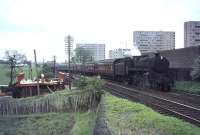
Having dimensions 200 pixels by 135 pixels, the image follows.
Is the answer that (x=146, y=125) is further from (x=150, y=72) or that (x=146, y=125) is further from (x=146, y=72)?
(x=146, y=72)

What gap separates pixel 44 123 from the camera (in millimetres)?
30406

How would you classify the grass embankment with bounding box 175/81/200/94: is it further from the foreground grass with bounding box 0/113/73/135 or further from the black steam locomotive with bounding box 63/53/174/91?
the foreground grass with bounding box 0/113/73/135

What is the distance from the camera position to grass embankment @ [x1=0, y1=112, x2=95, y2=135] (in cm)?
2783

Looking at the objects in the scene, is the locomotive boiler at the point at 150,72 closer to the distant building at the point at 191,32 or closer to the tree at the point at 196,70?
the tree at the point at 196,70

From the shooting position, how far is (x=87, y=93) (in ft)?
106

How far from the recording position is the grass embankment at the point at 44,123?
91.3ft

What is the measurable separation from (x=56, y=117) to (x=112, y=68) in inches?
1048

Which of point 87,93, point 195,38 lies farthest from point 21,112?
point 195,38

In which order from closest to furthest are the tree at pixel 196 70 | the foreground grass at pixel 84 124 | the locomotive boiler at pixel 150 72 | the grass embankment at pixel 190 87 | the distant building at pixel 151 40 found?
the foreground grass at pixel 84 124, the grass embankment at pixel 190 87, the locomotive boiler at pixel 150 72, the tree at pixel 196 70, the distant building at pixel 151 40

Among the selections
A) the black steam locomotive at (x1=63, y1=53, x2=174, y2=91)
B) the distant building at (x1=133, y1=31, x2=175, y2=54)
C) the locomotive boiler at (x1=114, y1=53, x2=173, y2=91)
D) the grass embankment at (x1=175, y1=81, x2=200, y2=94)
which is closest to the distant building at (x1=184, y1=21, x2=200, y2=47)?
the distant building at (x1=133, y1=31, x2=175, y2=54)

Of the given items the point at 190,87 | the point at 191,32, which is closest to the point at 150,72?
the point at 190,87

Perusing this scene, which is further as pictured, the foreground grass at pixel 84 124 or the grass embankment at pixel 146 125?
the foreground grass at pixel 84 124

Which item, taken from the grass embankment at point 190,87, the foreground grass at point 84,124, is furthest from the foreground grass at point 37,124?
the grass embankment at point 190,87

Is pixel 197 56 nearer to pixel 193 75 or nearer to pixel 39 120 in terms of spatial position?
pixel 193 75
